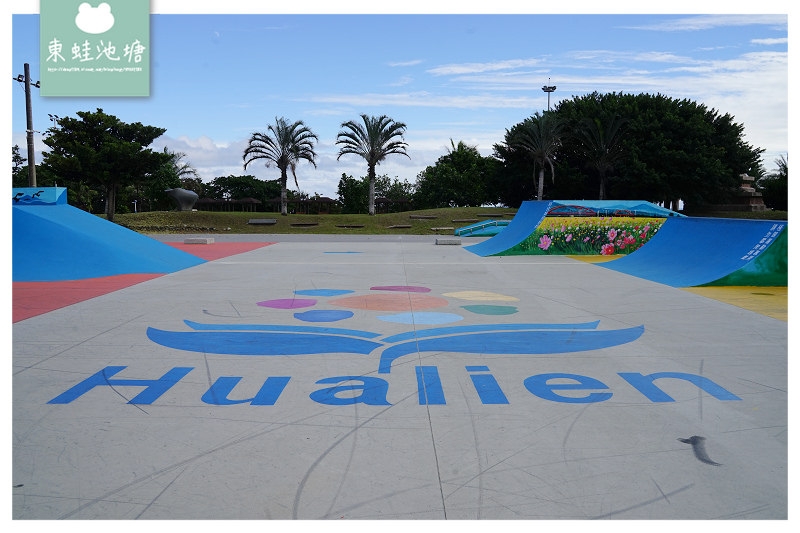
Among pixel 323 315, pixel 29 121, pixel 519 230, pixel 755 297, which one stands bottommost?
pixel 323 315

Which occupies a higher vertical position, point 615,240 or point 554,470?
point 615,240

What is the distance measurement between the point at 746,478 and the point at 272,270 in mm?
12348

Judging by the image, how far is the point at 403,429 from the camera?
4262 mm

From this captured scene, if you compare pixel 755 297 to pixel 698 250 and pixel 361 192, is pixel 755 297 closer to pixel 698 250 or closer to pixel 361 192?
pixel 698 250

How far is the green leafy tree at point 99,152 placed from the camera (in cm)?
4006

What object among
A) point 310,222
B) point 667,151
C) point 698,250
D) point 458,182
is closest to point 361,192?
point 458,182

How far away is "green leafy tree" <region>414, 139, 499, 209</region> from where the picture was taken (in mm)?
57219

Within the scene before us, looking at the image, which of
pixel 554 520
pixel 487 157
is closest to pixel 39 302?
pixel 554 520

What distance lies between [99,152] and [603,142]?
3435 centimetres

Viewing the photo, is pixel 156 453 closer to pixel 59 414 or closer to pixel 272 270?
pixel 59 414

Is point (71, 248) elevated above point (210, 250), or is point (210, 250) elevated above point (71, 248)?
point (71, 248)

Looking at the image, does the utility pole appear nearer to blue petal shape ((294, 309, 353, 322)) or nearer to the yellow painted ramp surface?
blue petal shape ((294, 309, 353, 322))

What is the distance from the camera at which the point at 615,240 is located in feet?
64.9

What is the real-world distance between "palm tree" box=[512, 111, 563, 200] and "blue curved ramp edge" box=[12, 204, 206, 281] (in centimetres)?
3144
